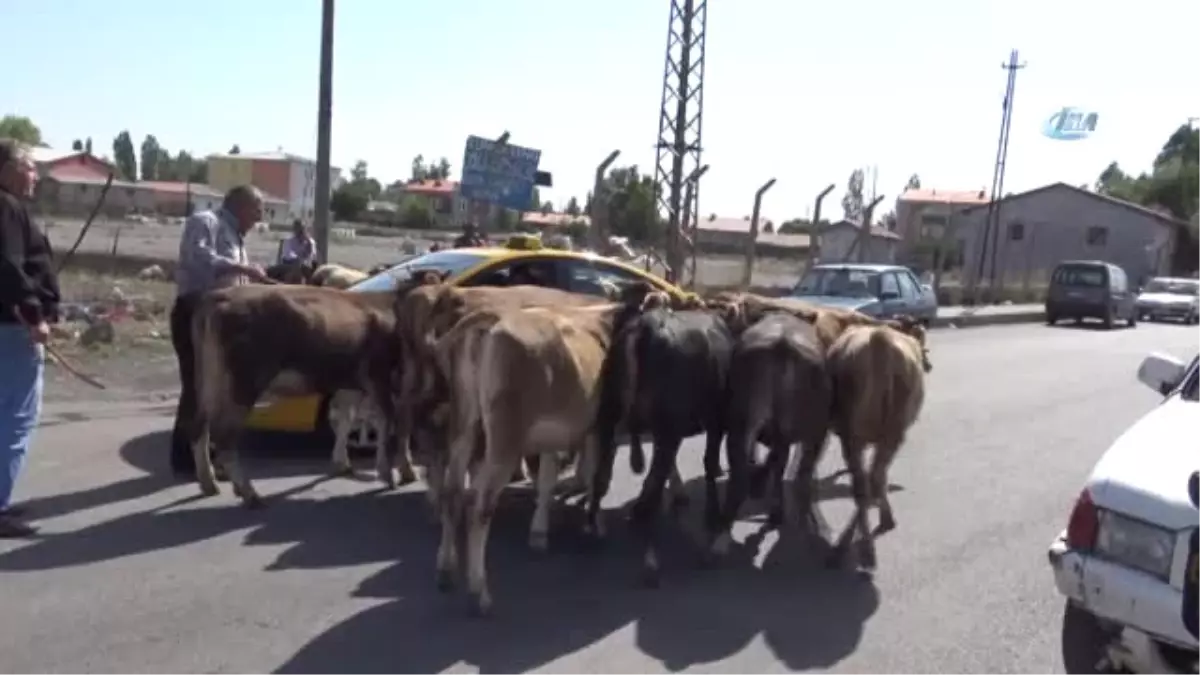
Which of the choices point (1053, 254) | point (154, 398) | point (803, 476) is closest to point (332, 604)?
point (803, 476)

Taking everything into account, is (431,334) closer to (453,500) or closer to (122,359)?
(453,500)

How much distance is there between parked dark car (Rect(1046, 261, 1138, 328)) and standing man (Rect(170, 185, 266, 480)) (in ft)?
102

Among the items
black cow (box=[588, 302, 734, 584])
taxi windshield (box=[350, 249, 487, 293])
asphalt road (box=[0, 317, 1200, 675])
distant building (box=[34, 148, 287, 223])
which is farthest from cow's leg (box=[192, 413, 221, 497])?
distant building (box=[34, 148, 287, 223])

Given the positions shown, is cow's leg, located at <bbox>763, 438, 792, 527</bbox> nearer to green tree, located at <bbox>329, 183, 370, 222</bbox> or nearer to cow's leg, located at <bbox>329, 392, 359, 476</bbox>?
cow's leg, located at <bbox>329, 392, 359, 476</bbox>

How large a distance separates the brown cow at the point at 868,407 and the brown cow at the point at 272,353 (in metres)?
2.97

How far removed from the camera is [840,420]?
27.3 feet

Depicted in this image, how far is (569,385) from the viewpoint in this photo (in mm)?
7328

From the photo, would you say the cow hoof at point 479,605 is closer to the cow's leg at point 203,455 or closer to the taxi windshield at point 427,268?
the cow's leg at point 203,455

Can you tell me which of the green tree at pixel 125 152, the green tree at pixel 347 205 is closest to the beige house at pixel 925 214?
the green tree at pixel 347 205

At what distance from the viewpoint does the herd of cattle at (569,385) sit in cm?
706

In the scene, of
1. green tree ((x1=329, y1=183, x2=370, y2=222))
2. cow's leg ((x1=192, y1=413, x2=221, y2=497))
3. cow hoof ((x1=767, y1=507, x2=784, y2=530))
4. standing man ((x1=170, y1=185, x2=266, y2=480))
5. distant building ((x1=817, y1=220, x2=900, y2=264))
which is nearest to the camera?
cow's leg ((x1=192, y1=413, x2=221, y2=497))

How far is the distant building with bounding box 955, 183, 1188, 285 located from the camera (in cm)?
6675

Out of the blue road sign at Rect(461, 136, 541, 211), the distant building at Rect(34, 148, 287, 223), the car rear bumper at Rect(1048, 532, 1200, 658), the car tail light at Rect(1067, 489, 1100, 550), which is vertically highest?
the blue road sign at Rect(461, 136, 541, 211)

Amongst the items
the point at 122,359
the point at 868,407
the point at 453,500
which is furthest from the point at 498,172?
the point at 453,500
